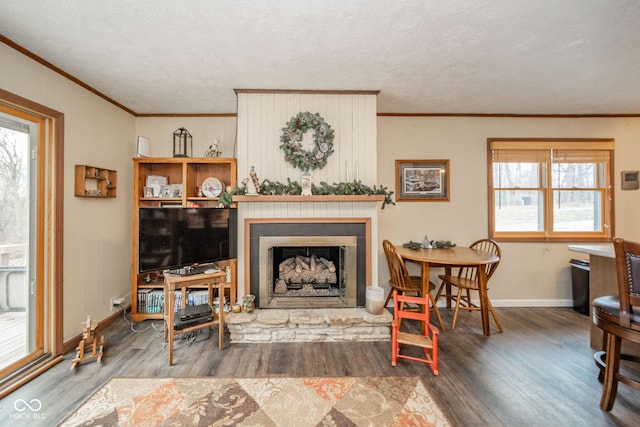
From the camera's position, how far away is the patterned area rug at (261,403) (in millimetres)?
1645

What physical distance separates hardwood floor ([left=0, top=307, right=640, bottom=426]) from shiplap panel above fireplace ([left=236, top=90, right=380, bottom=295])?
0.97 metres

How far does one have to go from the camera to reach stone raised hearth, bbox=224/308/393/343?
2.62m

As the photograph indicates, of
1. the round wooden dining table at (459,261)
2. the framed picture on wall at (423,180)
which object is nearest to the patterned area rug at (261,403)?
the round wooden dining table at (459,261)

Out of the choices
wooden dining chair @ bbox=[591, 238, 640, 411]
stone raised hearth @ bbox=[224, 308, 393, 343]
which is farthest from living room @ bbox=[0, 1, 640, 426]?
wooden dining chair @ bbox=[591, 238, 640, 411]

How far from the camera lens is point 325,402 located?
1.80 m

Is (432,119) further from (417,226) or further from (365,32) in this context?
(365,32)

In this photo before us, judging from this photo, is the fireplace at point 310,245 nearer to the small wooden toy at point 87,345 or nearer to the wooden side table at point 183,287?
the wooden side table at point 183,287

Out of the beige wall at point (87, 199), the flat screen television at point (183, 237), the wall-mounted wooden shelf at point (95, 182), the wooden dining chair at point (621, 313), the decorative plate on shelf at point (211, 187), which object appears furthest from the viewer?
the decorative plate on shelf at point (211, 187)

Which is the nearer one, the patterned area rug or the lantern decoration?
the patterned area rug

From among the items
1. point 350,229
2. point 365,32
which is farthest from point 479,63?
point 350,229

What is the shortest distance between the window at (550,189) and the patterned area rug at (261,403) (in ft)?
9.07

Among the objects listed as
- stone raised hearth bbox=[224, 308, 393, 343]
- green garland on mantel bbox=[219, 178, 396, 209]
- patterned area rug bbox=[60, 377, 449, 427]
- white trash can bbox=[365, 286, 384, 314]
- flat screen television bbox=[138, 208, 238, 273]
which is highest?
green garland on mantel bbox=[219, 178, 396, 209]

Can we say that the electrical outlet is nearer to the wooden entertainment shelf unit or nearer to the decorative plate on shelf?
the wooden entertainment shelf unit

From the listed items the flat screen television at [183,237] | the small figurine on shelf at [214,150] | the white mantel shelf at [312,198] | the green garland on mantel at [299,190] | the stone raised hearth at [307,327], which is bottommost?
the stone raised hearth at [307,327]
